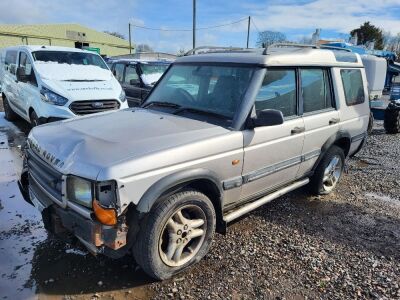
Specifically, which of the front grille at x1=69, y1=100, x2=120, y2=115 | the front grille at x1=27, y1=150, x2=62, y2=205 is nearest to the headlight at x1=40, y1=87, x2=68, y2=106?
the front grille at x1=69, y1=100, x2=120, y2=115

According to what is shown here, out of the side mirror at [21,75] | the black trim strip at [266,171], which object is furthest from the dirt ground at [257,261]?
the side mirror at [21,75]

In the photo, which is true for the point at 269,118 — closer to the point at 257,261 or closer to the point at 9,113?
the point at 257,261

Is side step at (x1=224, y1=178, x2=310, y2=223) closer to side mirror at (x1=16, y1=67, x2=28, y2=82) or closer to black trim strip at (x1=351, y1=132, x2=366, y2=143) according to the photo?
black trim strip at (x1=351, y1=132, x2=366, y2=143)

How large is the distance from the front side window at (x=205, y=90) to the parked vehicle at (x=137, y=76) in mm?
5626

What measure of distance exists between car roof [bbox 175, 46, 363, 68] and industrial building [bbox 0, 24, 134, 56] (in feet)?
93.2

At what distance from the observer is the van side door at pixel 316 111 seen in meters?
4.01

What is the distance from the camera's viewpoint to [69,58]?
8.09 metres

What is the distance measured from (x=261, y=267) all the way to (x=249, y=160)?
1.04 metres

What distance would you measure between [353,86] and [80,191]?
4.13 meters

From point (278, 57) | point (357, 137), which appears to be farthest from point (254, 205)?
point (357, 137)

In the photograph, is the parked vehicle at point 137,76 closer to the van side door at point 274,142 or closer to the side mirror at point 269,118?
the van side door at point 274,142

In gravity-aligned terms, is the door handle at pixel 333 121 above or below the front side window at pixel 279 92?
below

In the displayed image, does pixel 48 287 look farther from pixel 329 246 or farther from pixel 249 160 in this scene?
pixel 329 246

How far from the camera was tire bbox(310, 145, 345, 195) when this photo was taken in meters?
4.67
